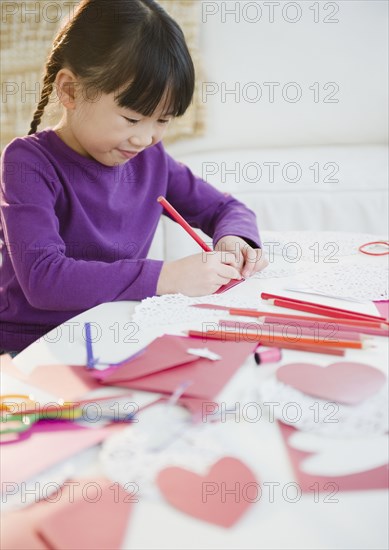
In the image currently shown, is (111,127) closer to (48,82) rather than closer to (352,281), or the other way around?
(48,82)

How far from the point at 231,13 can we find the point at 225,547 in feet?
5.53

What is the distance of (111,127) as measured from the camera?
89cm

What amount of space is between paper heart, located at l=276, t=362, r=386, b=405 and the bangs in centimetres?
45

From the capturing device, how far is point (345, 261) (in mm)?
918

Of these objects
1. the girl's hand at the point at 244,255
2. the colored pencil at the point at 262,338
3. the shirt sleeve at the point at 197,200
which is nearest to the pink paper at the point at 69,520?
the colored pencil at the point at 262,338

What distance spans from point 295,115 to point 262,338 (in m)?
1.35

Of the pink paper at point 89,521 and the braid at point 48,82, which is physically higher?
the braid at point 48,82

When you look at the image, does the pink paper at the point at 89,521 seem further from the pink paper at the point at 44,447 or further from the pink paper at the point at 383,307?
the pink paper at the point at 383,307

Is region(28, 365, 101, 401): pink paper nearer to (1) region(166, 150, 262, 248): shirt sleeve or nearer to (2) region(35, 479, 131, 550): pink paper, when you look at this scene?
(2) region(35, 479, 131, 550): pink paper

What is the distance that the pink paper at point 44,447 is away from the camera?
43 cm

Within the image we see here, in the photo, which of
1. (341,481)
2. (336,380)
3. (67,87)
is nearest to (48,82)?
(67,87)

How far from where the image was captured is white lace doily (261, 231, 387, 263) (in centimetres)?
96

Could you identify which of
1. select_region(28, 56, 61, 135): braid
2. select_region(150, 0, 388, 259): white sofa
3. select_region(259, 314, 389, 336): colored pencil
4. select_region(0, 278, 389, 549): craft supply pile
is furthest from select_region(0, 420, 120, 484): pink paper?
select_region(150, 0, 388, 259): white sofa

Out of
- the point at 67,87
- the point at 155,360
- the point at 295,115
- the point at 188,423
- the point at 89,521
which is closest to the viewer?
the point at 89,521
